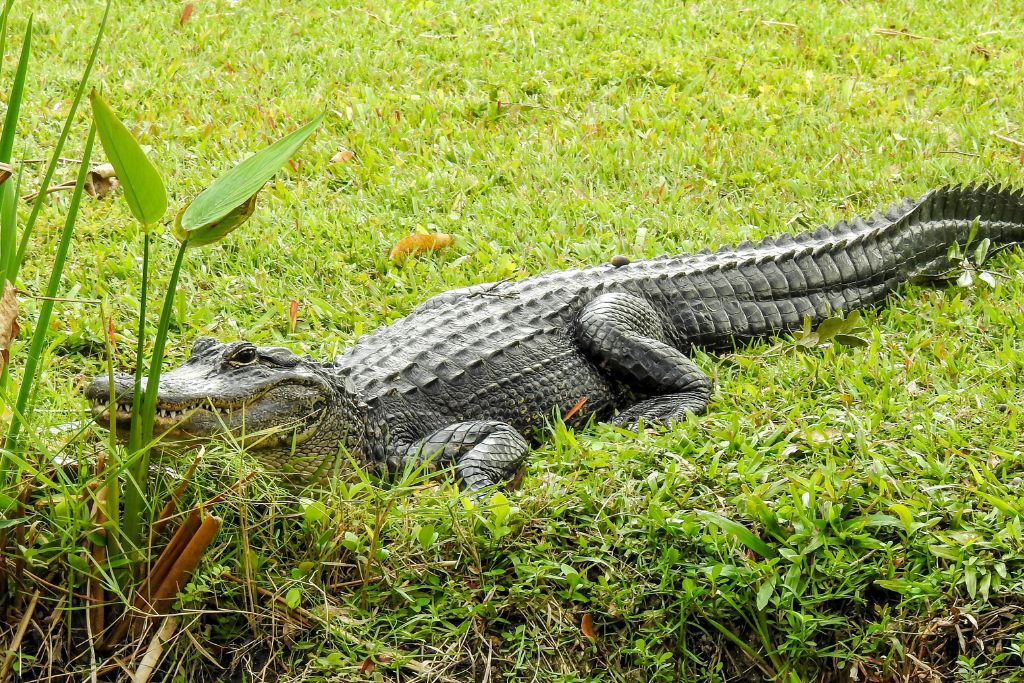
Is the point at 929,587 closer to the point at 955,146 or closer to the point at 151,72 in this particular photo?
the point at 955,146

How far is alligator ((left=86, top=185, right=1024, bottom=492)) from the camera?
3381 mm

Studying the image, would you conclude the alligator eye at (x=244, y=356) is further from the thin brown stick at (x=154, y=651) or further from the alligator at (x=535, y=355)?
the thin brown stick at (x=154, y=651)

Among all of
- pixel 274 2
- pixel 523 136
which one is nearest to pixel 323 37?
pixel 274 2

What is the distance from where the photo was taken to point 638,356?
4273 mm

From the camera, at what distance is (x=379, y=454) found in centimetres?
374

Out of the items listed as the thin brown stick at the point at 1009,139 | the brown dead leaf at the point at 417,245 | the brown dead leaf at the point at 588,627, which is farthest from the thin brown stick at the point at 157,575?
the thin brown stick at the point at 1009,139

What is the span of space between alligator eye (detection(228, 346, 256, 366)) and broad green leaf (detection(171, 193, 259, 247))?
1.05 m

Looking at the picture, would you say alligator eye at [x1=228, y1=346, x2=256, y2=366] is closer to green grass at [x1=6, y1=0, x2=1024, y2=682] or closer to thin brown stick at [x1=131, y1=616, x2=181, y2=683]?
green grass at [x1=6, y1=0, x2=1024, y2=682]

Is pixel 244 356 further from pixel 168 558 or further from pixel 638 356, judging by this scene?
pixel 638 356

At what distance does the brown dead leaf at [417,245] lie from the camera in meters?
5.32

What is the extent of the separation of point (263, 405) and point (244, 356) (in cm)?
19

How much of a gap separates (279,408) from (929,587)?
2069 mm

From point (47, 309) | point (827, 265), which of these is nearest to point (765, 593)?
point (47, 309)

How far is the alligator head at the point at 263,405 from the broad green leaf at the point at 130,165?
89 cm
